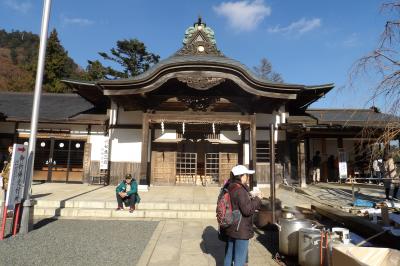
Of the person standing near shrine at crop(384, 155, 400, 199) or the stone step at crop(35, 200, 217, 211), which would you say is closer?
the person standing near shrine at crop(384, 155, 400, 199)

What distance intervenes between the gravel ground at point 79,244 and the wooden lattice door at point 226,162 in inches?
272

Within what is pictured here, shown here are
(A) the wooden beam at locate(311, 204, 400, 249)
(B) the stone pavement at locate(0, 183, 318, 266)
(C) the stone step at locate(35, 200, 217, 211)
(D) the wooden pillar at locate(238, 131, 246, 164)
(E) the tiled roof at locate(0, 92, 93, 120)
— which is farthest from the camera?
(E) the tiled roof at locate(0, 92, 93, 120)

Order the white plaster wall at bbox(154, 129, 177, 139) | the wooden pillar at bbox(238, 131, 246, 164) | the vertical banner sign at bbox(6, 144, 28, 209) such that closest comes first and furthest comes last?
the vertical banner sign at bbox(6, 144, 28, 209) < the wooden pillar at bbox(238, 131, 246, 164) < the white plaster wall at bbox(154, 129, 177, 139)

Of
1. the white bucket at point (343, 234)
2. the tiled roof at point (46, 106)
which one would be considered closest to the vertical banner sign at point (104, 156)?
the tiled roof at point (46, 106)

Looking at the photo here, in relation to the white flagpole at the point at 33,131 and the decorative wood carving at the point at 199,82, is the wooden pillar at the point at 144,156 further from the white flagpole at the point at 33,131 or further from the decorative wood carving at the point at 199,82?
the white flagpole at the point at 33,131

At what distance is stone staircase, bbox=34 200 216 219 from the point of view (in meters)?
8.31

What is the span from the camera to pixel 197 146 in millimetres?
14273

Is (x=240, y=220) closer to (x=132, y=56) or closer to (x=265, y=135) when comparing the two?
(x=265, y=135)

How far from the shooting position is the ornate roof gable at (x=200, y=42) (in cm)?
→ 1509

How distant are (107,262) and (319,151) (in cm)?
1393

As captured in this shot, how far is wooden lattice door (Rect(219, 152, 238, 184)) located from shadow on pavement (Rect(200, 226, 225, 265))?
710 cm

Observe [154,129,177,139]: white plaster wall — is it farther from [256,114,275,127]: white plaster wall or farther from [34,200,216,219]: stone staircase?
[34,200,216,219]: stone staircase

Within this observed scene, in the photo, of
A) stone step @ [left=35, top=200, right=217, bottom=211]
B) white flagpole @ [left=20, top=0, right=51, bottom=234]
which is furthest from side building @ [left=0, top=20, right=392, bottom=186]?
white flagpole @ [left=20, top=0, right=51, bottom=234]

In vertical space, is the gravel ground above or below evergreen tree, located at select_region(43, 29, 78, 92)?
below
